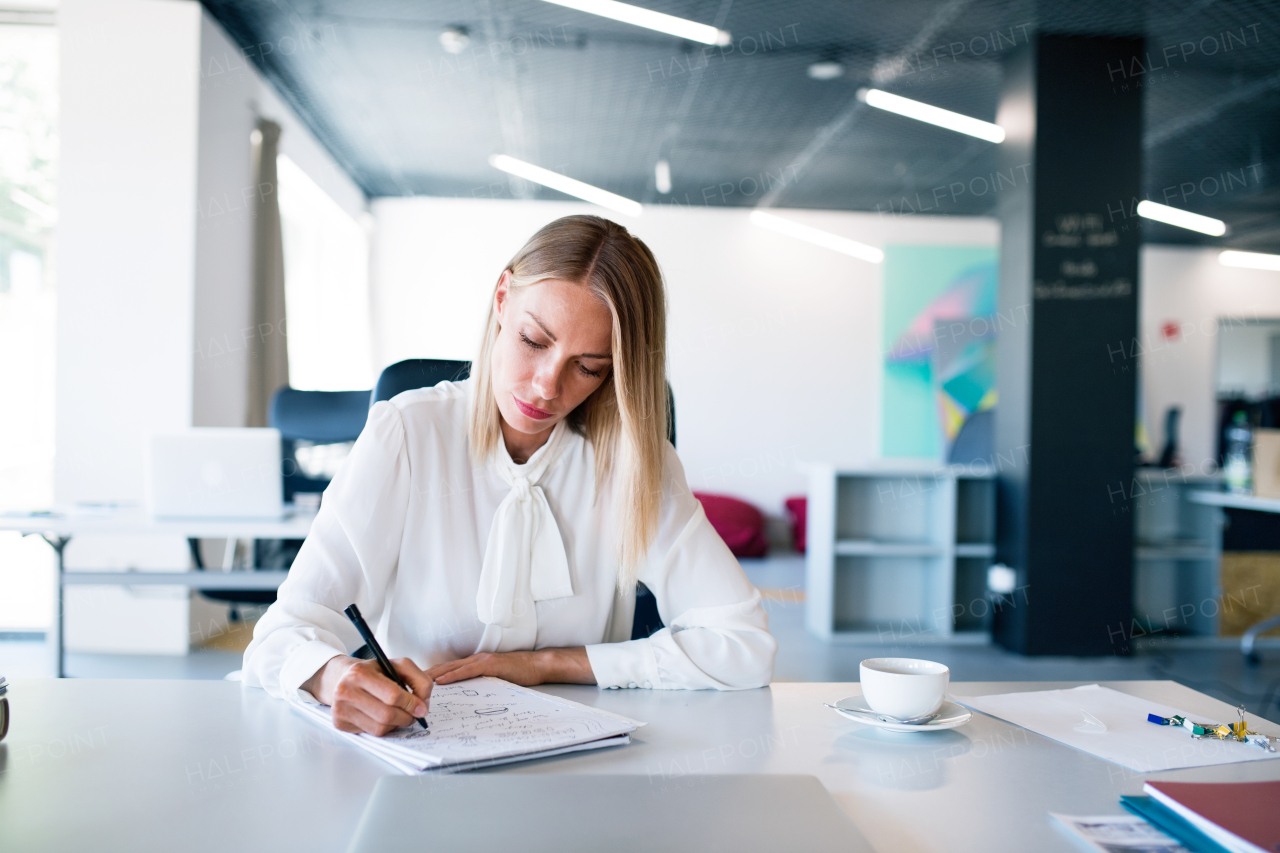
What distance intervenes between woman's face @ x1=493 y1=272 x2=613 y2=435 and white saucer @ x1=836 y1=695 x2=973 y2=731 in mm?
552

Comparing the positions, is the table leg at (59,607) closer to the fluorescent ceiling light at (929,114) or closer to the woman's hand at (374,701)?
the woman's hand at (374,701)

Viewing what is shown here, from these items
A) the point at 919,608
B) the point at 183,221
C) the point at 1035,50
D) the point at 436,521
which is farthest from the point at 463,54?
the point at 436,521

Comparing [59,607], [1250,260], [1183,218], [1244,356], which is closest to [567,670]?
[59,607]

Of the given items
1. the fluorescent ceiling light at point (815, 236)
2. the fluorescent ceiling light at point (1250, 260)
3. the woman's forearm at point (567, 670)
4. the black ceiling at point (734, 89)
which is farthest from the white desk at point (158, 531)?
the fluorescent ceiling light at point (1250, 260)

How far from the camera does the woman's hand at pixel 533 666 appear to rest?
1132 millimetres

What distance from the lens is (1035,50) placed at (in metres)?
4.25

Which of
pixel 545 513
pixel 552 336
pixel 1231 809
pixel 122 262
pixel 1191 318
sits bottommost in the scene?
pixel 1231 809

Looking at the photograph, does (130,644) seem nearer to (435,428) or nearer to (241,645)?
(241,645)

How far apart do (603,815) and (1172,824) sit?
1.39 feet

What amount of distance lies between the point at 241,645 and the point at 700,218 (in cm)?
502

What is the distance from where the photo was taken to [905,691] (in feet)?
3.12

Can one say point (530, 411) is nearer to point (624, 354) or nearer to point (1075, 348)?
point (624, 354)

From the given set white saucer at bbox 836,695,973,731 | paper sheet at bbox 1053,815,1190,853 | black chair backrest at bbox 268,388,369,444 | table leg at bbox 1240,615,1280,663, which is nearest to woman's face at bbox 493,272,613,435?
white saucer at bbox 836,695,973,731

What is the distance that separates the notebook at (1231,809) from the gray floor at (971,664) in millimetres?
2834
